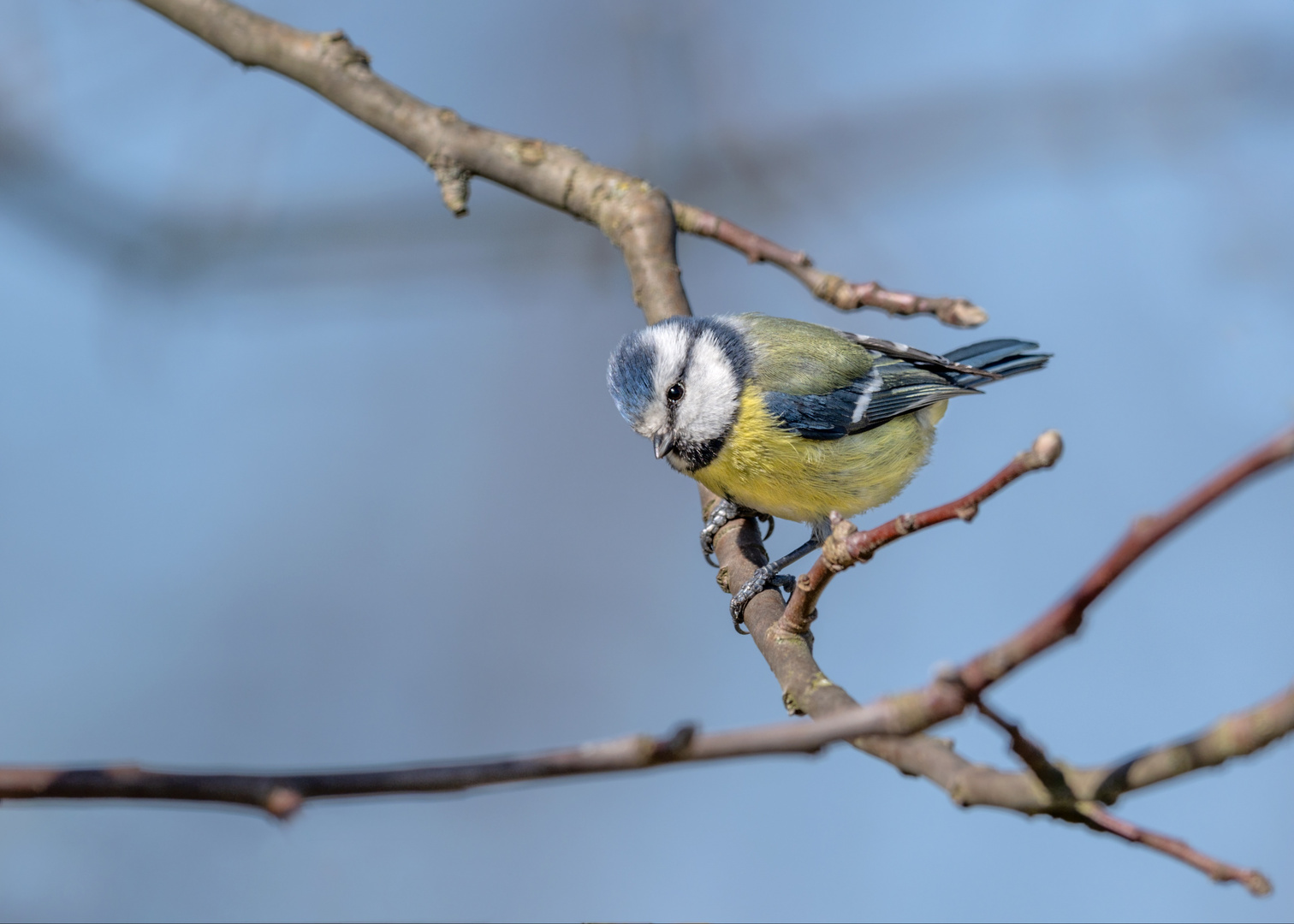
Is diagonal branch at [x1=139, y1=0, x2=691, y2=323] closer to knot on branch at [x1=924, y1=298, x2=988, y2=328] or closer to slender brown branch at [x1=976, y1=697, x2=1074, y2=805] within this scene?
knot on branch at [x1=924, y1=298, x2=988, y2=328]

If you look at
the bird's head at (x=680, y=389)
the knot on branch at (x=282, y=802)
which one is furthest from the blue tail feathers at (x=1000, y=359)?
the knot on branch at (x=282, y=802)

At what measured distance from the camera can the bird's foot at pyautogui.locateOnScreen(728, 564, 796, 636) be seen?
1.79 meters

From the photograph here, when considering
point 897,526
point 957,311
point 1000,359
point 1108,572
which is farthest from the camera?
point 1000,359

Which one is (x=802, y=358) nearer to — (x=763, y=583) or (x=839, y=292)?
(x=839, y=292)

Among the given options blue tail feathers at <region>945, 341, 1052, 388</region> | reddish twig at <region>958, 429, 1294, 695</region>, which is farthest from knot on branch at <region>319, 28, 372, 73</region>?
reddish twig at <region>958, 429, 1294, 695</region>

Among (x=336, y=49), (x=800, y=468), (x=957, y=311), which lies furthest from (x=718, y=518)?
(x=336, y=49)

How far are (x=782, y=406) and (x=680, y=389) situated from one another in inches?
9.1

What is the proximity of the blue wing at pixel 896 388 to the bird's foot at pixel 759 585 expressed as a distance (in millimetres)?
553

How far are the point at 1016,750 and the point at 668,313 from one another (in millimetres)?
1590

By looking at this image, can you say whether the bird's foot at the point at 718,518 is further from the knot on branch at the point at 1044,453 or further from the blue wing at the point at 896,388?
the knot on branch at the point at 1044,453

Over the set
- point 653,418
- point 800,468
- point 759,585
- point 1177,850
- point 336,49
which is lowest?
point 1177,850

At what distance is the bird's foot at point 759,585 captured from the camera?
1.79 metres

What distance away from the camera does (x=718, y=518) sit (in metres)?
2.24

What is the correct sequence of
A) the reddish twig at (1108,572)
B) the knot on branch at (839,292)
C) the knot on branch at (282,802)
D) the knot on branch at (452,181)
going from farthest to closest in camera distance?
the knot on branch at (452,181), the knot on branch at (839,292), the knot on branch at (282,802), the reddish twig at (1108,572)
